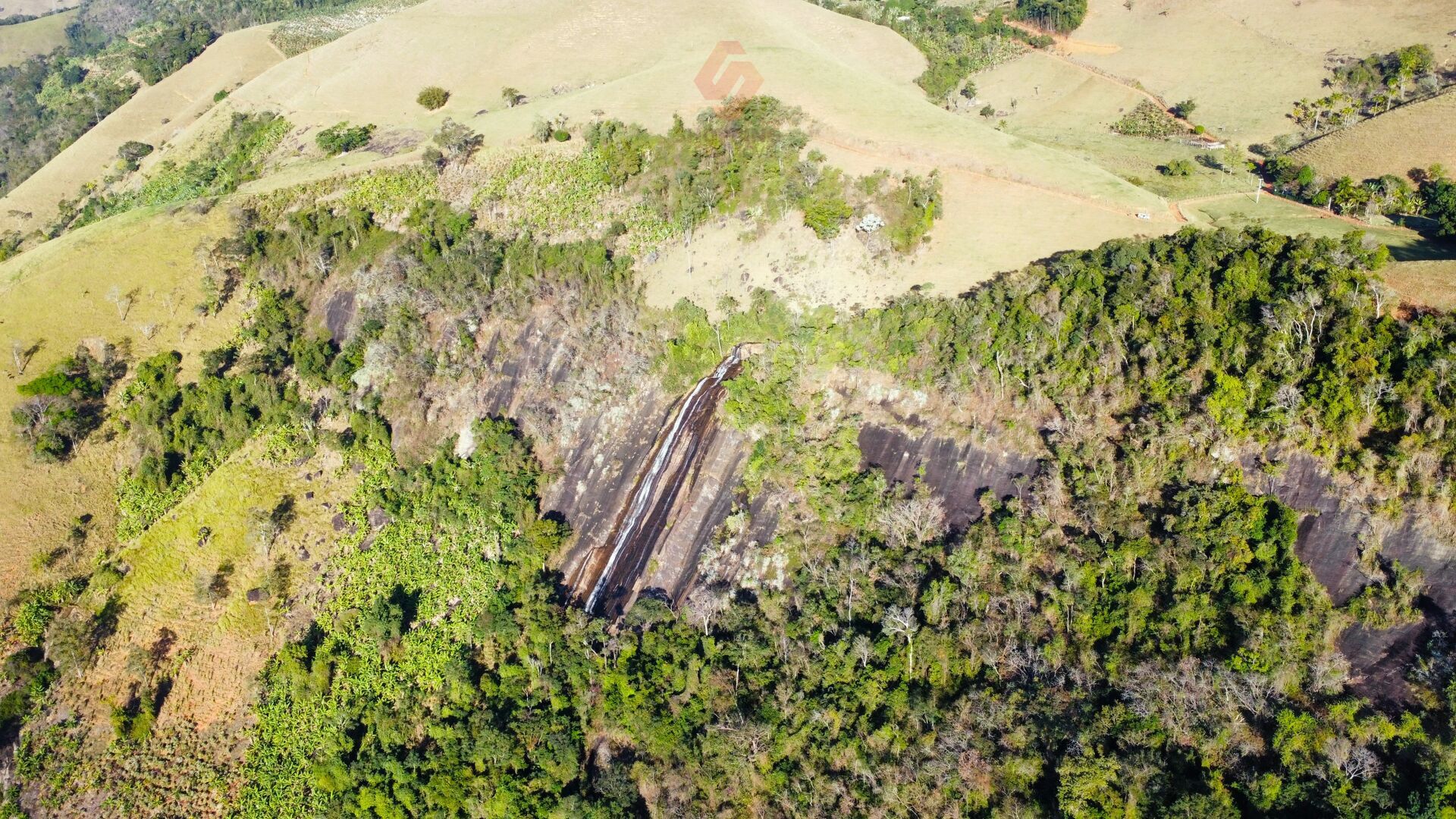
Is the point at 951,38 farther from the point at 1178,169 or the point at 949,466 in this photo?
the point at 949,466

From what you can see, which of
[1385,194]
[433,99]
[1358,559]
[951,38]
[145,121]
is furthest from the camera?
[145,121]

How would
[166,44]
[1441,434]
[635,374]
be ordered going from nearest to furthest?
[1441,434] → [635,374] → [166,44]

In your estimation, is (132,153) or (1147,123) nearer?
(1147,123)

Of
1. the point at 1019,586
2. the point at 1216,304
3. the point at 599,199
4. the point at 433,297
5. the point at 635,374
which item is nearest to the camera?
the point at 1019,586

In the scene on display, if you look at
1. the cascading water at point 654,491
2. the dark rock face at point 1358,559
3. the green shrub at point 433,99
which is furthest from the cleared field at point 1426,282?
the green shrub at point 433,99

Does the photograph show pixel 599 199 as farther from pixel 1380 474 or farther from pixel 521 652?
pixel 1380 474

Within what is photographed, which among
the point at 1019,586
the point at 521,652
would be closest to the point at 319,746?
the point at 521,652

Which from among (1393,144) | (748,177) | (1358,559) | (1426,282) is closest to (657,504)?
(748,177)
